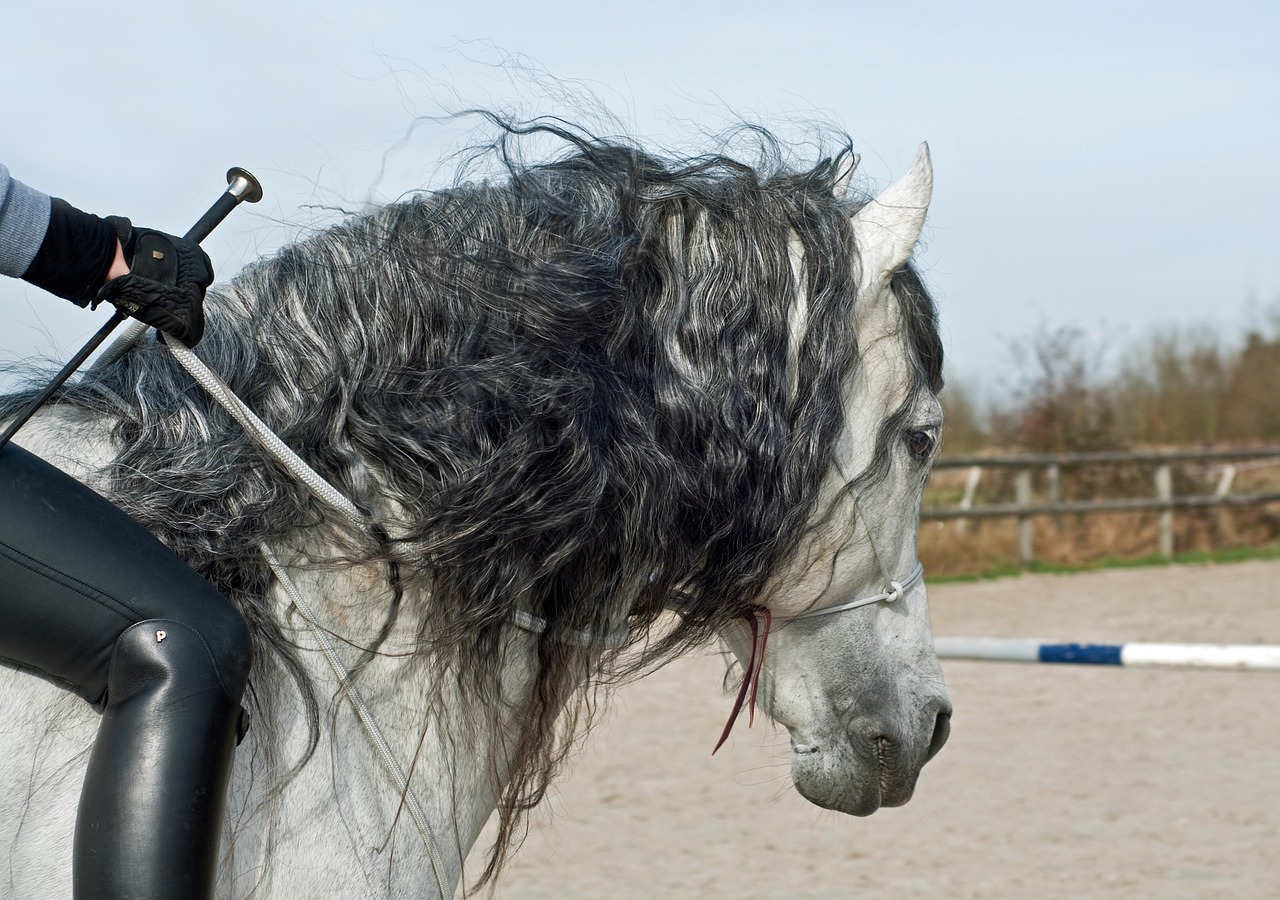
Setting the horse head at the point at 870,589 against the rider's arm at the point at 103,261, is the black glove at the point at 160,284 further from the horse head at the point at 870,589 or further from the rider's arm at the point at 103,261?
the horse head at the point at 870,589

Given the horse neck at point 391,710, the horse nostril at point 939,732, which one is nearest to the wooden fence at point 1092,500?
the horse nostril at point 939,732

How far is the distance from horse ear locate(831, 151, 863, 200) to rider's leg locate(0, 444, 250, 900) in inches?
50.4

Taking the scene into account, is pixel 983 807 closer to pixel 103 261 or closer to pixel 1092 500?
pixel 103 261

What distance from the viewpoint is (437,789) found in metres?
1.62

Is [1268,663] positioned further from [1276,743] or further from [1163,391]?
[1163,391]

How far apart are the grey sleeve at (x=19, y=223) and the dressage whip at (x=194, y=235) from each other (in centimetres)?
12

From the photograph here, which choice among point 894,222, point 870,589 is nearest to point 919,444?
point 870,589

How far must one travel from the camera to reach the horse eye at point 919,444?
1969mm

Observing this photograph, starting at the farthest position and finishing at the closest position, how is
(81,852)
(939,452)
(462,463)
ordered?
(939,452), (462,463), (81,852)

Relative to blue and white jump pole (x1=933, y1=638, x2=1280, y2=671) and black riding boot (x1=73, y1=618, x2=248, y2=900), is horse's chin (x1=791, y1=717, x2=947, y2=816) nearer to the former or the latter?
black riding boot (x1=73, y1=618, x2=248, y2=900)

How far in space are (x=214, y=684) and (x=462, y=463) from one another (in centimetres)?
45

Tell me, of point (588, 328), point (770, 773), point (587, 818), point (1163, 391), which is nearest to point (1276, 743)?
point (770, 773)

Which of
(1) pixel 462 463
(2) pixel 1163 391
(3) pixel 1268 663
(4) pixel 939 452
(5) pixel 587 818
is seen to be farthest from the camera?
(2) pixel 1163 391

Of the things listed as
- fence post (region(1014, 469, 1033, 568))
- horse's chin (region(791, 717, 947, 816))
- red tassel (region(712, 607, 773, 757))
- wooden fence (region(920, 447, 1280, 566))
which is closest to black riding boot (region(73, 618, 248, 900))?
red tassel (region(712, 607, 773, 757))
